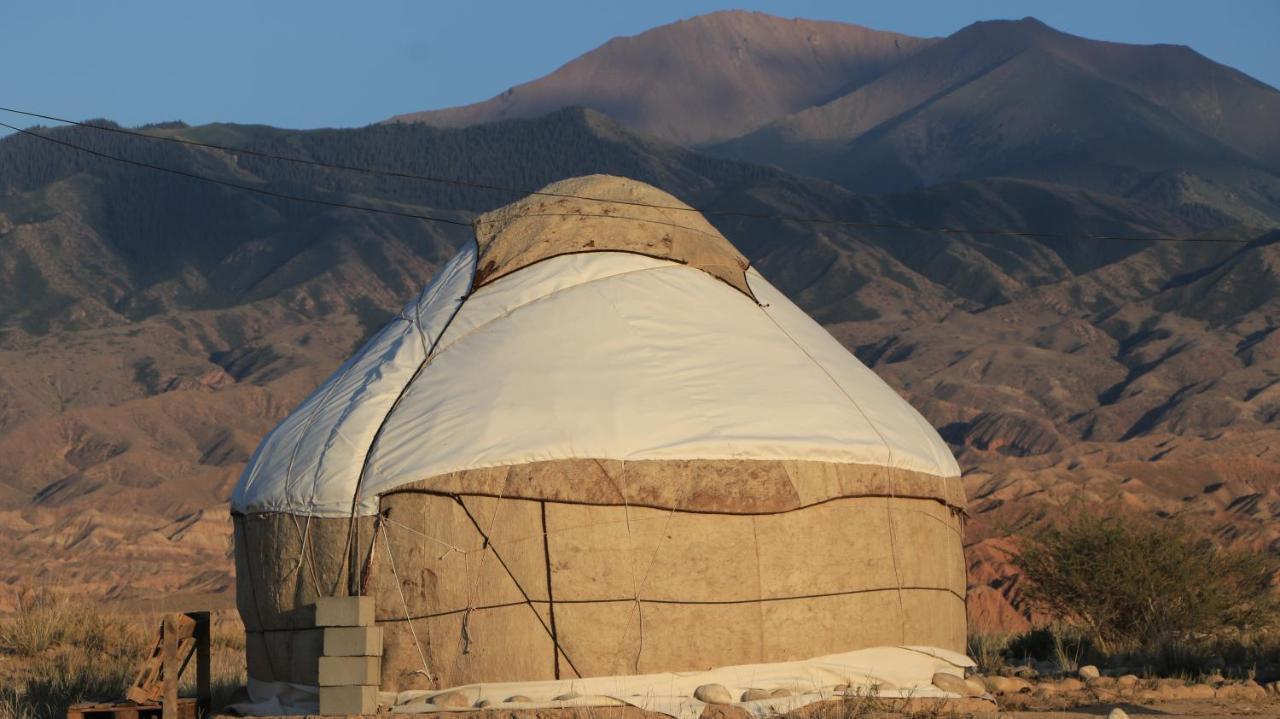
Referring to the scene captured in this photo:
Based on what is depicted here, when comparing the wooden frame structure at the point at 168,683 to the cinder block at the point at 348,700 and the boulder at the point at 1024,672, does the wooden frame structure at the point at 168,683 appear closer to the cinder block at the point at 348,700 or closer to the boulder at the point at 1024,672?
the cinder block at the point at 348,700

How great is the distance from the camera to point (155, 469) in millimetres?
48594

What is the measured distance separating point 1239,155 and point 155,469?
106m

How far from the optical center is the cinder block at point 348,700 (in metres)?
8.36

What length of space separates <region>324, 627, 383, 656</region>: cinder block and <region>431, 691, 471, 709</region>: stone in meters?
0.38

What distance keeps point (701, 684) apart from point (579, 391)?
1713 mm

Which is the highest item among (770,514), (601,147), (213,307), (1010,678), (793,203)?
(601,147)

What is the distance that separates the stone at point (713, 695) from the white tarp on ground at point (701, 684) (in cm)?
4

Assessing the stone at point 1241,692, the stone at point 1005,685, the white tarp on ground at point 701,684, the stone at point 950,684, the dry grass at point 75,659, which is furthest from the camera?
the dry grass at point 75,659

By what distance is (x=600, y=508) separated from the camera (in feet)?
27.8

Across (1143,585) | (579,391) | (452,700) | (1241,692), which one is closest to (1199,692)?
(1241,692)

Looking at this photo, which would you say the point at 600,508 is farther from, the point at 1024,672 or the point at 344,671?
the point at 1024,672

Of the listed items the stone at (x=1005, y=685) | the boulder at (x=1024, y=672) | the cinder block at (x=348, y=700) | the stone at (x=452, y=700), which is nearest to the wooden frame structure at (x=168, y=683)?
the cinder block at (x=348, y=700)

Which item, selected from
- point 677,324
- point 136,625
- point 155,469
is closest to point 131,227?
point 155,469

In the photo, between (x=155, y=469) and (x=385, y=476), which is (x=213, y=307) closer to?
(x=155, y=469)
